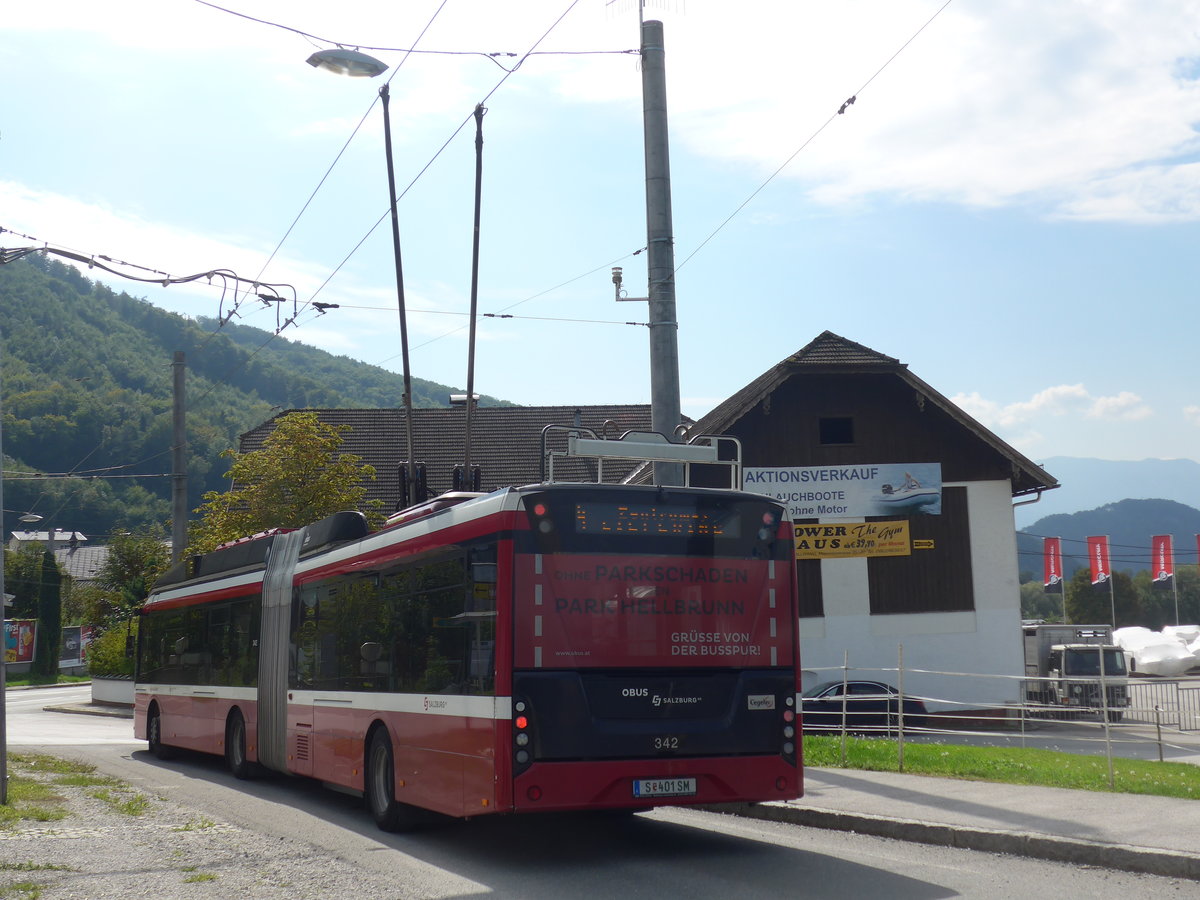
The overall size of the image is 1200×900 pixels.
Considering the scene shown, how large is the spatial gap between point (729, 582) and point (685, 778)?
5.15 feet

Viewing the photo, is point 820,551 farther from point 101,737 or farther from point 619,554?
point 619,554

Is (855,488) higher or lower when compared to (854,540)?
higher

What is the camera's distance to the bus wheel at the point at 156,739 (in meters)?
21.4

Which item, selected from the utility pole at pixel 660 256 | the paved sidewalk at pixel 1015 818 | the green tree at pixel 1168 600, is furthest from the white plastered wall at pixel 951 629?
the green tree at pixel 1168 600

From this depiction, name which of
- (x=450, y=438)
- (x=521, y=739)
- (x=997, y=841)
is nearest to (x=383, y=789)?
(x=521, y=739)

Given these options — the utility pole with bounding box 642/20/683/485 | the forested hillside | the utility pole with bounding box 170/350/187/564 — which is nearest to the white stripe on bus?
the utility pole with bounding box 642/20/683/485

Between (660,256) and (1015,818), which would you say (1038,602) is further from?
(1015,818)

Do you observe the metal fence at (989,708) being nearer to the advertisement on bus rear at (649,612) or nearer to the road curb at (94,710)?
the advertisement on bus rear at (649,612)

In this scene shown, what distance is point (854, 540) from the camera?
32688 millimetres

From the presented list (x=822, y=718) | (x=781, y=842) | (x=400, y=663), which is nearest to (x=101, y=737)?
(x=822, y=718)

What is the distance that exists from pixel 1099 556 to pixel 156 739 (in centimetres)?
5228

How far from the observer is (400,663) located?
1134 cm

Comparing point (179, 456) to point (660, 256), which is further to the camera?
point (179, 456)

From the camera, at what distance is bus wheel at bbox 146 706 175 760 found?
21359mm
